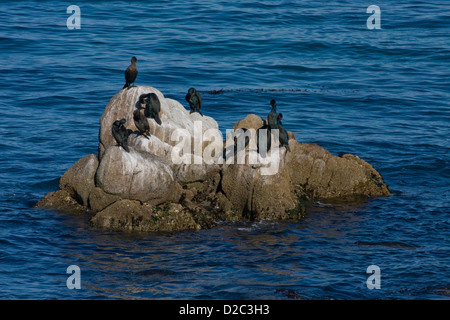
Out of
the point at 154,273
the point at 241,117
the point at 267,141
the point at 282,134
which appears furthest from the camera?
the point at 241,117

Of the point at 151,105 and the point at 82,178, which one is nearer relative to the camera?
the point at 151,105

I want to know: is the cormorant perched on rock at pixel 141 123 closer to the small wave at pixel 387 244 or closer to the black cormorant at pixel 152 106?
the black cormorant at pixel 152 106

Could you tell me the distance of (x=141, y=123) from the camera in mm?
25859

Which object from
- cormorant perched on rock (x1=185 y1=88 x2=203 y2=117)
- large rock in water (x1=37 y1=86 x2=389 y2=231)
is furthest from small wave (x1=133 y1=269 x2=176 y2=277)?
cormorant perched on rock (x1=185 y1=88 x2=203 y2=117)

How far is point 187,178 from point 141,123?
2571 mm

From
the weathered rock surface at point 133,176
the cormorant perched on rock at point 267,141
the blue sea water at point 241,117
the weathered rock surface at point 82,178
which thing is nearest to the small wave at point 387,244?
the blue sea water at point 241,117

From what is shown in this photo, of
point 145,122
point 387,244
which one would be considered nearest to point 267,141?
point 145,122

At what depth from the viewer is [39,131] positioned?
38.2 m

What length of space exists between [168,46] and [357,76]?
542 inches

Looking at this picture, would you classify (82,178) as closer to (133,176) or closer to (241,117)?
(133,176)

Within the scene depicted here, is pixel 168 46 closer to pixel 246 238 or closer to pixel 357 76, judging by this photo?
pixel 357 76

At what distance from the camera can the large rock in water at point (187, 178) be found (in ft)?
81.9

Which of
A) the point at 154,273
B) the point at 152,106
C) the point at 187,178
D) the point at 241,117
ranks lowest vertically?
the point at 154,273
